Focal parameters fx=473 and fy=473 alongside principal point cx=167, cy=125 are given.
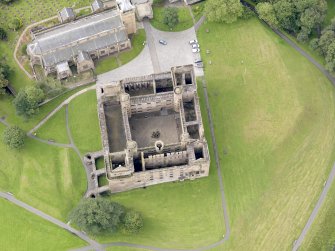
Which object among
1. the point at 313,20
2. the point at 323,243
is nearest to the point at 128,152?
the point at 323,243

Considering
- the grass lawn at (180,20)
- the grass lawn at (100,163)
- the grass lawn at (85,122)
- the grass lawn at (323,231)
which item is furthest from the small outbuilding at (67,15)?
the grass lawn at (323,231)

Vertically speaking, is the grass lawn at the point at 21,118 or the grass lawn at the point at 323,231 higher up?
the grass lawn at the point at 21,118

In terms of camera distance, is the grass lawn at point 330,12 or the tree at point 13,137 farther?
the grass lawn at point 330,12

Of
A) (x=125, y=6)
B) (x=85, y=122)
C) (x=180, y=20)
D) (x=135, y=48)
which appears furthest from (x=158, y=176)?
(x=180, y=20)

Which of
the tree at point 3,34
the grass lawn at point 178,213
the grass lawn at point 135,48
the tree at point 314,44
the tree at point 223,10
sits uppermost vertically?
the tree at point 3,34

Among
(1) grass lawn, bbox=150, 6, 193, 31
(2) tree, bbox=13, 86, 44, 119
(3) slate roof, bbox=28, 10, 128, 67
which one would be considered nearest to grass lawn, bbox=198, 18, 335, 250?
(1) grass lawn, bbox=150, 6, 193, 31

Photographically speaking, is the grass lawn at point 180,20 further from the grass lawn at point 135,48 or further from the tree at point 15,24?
the tree at point 15,24
